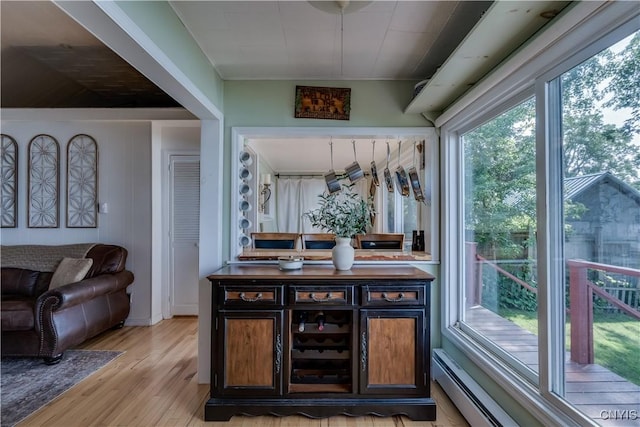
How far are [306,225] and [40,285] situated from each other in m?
5.06

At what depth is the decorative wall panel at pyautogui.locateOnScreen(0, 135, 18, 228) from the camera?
12.1 ft

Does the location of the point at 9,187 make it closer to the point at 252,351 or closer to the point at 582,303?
the point at 252,351

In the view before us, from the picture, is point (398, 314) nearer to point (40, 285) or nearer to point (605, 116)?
point (605, 116)

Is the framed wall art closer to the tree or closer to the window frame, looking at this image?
the window frame

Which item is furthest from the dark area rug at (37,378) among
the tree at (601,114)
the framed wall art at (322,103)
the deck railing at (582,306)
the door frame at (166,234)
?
the tree at (601,114)

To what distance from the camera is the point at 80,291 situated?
284 centimetres

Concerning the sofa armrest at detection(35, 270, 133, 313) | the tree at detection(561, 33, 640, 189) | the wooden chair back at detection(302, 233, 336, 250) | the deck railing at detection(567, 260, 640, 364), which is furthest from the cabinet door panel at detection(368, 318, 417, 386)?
the sofa armrest at detection(35, 270, 133, 313)

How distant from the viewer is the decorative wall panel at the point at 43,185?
3709 millimetres

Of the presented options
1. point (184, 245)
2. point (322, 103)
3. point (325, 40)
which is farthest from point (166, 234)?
point (325, 40)

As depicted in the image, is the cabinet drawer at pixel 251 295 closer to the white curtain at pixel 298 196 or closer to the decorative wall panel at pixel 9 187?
the decorative wall panel at pixel 9 187

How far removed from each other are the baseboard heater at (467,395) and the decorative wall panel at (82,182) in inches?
153

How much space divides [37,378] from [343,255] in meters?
2.54

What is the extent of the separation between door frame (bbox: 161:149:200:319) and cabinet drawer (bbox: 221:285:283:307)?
235cm

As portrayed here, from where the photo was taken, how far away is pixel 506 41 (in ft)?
4.96
